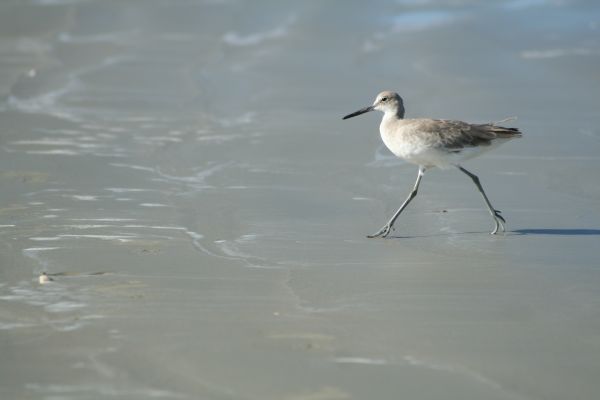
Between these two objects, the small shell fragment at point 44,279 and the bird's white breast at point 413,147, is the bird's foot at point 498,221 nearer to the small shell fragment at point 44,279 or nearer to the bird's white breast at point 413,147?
the bird's white breast at point 413,147

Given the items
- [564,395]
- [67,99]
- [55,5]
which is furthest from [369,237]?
[55,5]

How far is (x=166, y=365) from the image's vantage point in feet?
14.9

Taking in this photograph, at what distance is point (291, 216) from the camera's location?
7.32m

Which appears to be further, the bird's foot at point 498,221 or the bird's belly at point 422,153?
the bird's belly at point 422,153

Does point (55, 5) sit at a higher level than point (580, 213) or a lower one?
higher

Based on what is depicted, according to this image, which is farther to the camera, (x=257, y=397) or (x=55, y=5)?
(x=55, y=5)

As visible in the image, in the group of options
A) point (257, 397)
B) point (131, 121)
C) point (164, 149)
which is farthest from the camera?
point (131, 121)

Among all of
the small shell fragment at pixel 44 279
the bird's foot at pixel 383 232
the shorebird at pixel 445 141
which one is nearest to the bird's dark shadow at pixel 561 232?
the shorebird at pixel 445 141

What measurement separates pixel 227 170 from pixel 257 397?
4.63 metres

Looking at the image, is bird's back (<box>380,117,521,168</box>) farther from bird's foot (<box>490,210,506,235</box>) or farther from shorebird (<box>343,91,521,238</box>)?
bird's foot (<box>490,210,506,235</box>)

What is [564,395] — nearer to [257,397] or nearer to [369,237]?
[257,397]

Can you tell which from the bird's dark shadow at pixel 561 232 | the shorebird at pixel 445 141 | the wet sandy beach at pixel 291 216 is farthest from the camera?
the shorebird at pixel 445 141

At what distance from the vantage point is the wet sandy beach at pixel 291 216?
4.59m

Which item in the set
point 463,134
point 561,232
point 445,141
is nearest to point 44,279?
point 445,141
